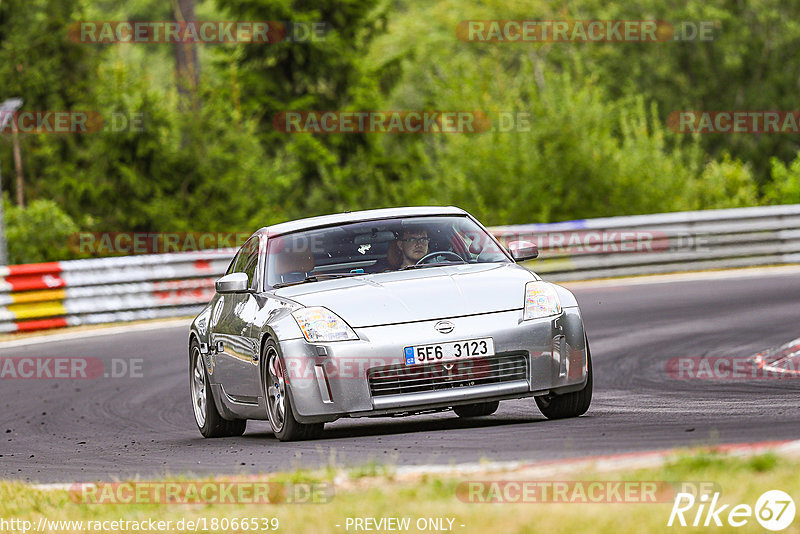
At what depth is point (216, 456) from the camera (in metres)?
8.37

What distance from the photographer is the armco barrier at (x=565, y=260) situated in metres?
20.0

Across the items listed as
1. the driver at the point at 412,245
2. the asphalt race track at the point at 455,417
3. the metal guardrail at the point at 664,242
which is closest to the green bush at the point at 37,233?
the asphalt race track at the point at 455,417

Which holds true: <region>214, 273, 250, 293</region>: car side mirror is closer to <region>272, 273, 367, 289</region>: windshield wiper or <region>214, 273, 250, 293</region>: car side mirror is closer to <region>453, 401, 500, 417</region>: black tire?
<region>272, 273, 367, 289</region>: windshield wiper

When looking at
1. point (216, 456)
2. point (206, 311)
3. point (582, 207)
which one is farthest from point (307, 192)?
point (216, 456)

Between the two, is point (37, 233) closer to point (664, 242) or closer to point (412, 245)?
point (664, 242)

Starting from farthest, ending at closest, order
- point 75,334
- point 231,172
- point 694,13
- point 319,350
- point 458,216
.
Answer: point 694,13 → point 231,172 → point 75,334 → point 458,216 → point 319,350

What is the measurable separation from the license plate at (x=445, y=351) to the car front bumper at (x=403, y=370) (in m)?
0.03

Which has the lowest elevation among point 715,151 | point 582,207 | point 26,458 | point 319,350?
point 715,151

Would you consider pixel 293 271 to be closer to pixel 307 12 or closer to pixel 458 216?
pixel 458 216

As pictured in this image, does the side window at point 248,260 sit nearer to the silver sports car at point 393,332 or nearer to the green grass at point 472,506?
the silver sports car at point 393,332

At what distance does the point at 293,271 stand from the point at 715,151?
155ft

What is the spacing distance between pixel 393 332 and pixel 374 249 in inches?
57.2

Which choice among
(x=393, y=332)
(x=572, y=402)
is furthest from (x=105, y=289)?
(x=393, y=332)

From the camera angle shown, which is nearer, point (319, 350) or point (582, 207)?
point (319, 350)
